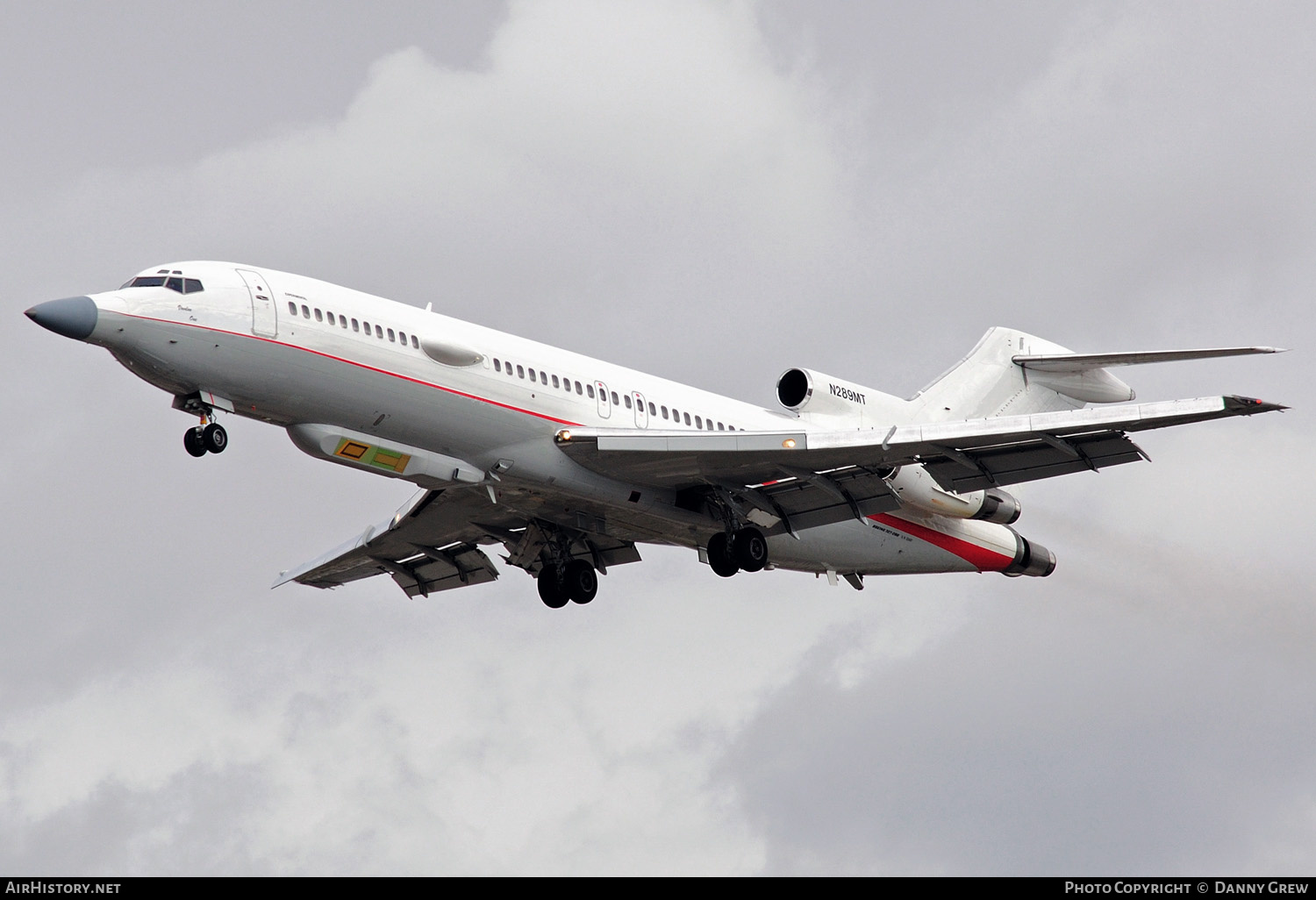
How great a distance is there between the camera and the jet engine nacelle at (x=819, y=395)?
1431 inches

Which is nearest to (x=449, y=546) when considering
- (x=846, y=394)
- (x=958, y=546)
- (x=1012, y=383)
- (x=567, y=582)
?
(x=567, y=582)

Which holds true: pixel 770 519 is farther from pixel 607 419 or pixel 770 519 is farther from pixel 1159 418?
pixel 1159 418

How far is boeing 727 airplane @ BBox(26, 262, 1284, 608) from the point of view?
2931 centimetres

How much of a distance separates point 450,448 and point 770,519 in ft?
23.0

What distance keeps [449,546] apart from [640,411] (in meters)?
6.82

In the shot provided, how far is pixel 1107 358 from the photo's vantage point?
3616cm

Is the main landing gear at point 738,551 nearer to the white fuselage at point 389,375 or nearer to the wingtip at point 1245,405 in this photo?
the white fuselage at point 389,375

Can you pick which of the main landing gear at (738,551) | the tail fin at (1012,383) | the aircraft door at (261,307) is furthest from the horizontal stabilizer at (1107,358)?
the aircraft door at (261,307)

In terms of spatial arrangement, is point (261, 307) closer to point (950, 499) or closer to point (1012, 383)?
point (950, 499)

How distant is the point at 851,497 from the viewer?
3453 cm

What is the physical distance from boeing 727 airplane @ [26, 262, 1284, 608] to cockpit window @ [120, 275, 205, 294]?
0.04 meters

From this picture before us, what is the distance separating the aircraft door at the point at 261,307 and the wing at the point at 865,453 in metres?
5.50
